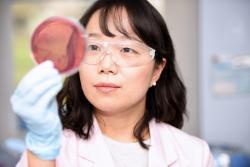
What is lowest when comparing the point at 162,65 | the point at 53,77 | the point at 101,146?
the point at 101,146

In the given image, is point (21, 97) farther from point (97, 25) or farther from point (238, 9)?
point (238, 9)

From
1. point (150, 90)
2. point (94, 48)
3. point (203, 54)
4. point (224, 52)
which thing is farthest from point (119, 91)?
point (224, 52)

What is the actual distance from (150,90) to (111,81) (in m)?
0.41

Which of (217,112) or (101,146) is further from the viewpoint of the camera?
(217,112)

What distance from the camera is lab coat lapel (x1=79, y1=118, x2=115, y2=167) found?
49.4 inches

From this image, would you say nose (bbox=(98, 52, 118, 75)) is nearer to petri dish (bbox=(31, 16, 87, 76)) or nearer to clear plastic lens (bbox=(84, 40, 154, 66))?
clear plastic lens (bbox=(84, 40, 154, 66))

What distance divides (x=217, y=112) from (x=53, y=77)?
2.91m

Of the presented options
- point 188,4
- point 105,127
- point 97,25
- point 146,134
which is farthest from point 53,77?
point 188,4

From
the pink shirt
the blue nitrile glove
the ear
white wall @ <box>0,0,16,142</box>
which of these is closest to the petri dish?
the blue nitrile glove

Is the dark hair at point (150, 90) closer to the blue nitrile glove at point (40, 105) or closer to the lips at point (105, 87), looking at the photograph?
the lips at point (105, 87)

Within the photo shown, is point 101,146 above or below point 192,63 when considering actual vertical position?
above

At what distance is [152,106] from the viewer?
1.55 metres

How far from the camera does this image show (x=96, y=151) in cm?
128

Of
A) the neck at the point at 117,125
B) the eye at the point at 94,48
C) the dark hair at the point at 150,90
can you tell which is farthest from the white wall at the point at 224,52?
the eye at the point at 94,48
